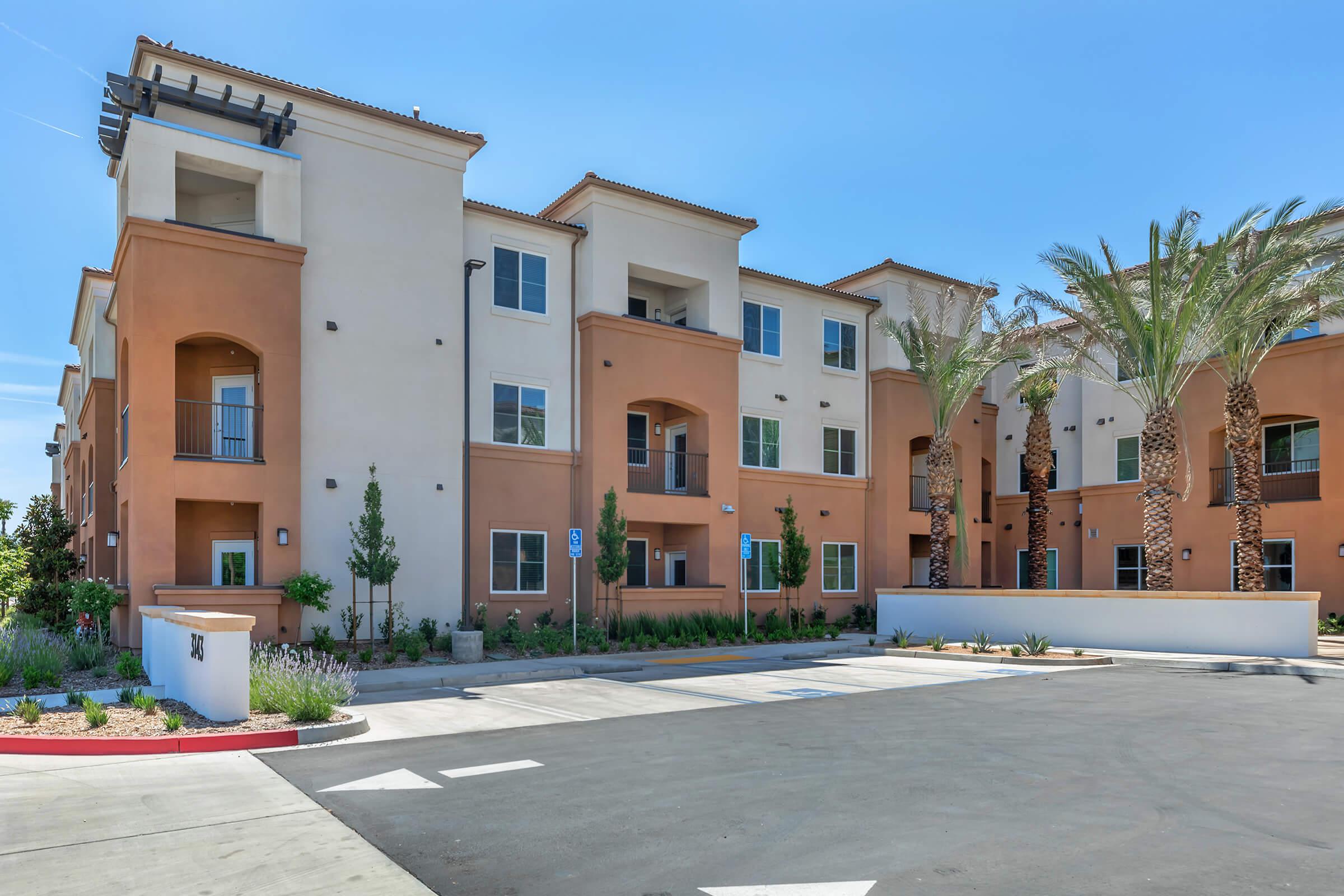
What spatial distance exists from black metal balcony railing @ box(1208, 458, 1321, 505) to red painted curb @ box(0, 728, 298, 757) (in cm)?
2754

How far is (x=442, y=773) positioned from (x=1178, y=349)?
772 inches

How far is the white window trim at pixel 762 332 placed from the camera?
96.4 feet

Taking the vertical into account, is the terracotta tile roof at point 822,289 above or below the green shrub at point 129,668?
above

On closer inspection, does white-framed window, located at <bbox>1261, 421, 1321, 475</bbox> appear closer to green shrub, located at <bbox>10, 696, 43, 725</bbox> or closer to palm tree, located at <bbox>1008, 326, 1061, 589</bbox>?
palm tree, located at <bbox>1008, 326, 1061, 589</bbox>

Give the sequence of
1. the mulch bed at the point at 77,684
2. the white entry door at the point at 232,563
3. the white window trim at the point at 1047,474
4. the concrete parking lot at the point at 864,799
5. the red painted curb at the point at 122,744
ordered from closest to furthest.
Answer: the concrete parking lot at the point at 864,799, the red painted curb at the point at 122,744, the mulch bed at the point at 77,684, the white entry door at the point at 232,563, the white window trim at the point at 1047,474

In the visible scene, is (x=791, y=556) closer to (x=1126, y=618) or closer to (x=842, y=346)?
(x=842, y=346)

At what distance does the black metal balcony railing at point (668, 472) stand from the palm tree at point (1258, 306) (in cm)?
1321

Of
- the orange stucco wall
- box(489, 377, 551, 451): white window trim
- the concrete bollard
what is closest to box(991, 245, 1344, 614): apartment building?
box(489, 377, 551, 451): white window trim

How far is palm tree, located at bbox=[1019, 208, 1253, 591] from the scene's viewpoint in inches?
871

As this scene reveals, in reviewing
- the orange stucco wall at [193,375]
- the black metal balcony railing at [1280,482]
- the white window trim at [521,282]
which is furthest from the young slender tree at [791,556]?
the orange stucco wall at [193,375]

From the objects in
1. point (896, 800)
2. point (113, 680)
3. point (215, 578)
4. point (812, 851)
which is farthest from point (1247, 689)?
point (215, 578)

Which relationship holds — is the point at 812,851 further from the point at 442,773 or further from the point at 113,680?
the point at 113,680

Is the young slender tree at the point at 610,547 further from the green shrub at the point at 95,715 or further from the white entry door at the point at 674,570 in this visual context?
→ the green shrub at the point at 95,715

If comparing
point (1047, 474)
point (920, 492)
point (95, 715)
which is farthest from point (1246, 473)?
point (95, 715)
